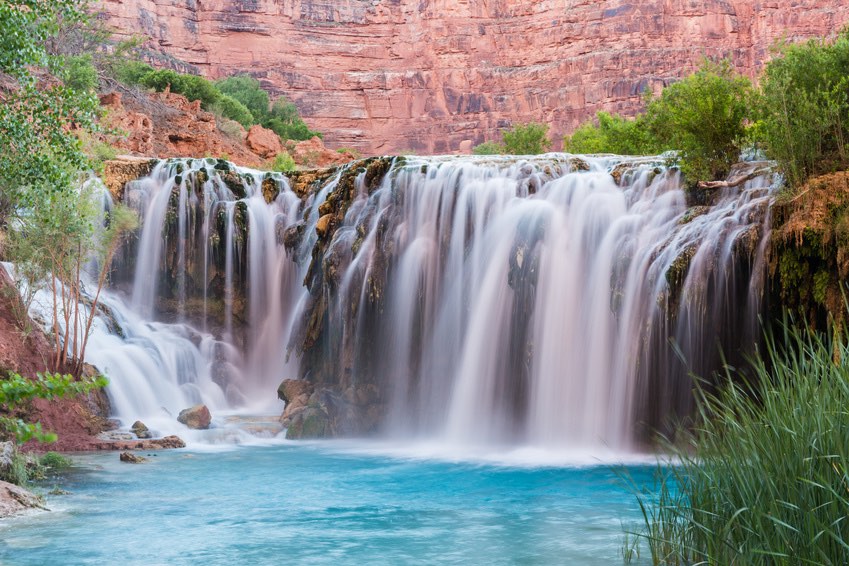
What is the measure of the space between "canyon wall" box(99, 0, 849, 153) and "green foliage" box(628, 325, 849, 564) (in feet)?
217

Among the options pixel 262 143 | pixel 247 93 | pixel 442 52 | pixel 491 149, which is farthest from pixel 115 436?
pixel 442 52

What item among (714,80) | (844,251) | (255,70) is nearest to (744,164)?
(714,80)

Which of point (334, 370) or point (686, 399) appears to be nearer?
point (686, 399)

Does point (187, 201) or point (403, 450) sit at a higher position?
point (187, 201)

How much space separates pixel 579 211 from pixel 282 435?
7.50m

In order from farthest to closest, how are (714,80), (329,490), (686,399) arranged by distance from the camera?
(714,80)
(686,399)
(329,490)

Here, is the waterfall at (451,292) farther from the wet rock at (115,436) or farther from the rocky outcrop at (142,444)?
the rocky outcrop at (142,444)

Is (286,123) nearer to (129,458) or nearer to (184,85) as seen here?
(184,85)

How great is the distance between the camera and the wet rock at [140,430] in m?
16.8

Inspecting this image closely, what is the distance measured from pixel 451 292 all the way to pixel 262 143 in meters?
29.7

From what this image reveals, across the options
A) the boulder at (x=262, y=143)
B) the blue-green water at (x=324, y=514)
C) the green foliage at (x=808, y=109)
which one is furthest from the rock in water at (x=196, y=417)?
the boulder at (x=262, y=143)

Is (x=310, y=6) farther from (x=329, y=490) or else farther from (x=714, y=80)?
(x=329, y=490)

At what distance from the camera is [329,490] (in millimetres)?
12367

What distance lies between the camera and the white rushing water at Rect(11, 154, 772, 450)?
49.2ft
